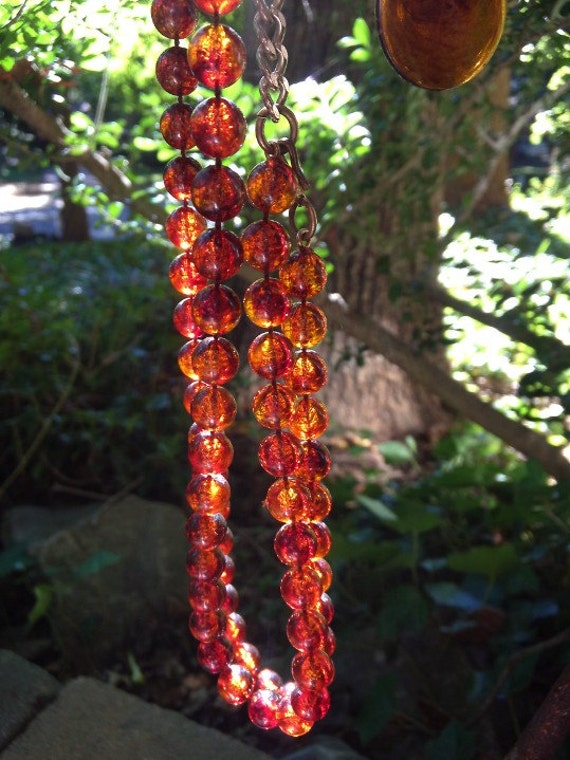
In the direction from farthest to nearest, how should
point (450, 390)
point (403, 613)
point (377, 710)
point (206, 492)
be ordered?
point (450, 390)
point (403, 613)
point (377, 710)
point (206, 492)

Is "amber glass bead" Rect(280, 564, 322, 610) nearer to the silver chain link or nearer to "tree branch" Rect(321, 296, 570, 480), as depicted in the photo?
the silver chain link

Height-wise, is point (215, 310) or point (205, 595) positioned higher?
point (215, 310)

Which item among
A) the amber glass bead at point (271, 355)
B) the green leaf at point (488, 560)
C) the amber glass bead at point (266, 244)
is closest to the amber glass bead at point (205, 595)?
the amber glass bead at point (271, 355)

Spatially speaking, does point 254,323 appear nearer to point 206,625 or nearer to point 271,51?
point 271,51

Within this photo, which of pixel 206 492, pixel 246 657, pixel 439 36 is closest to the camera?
pixel 439 36

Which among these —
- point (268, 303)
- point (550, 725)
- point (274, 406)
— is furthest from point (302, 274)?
point (550, 725)

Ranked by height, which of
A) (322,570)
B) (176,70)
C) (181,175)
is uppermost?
(176,70)
